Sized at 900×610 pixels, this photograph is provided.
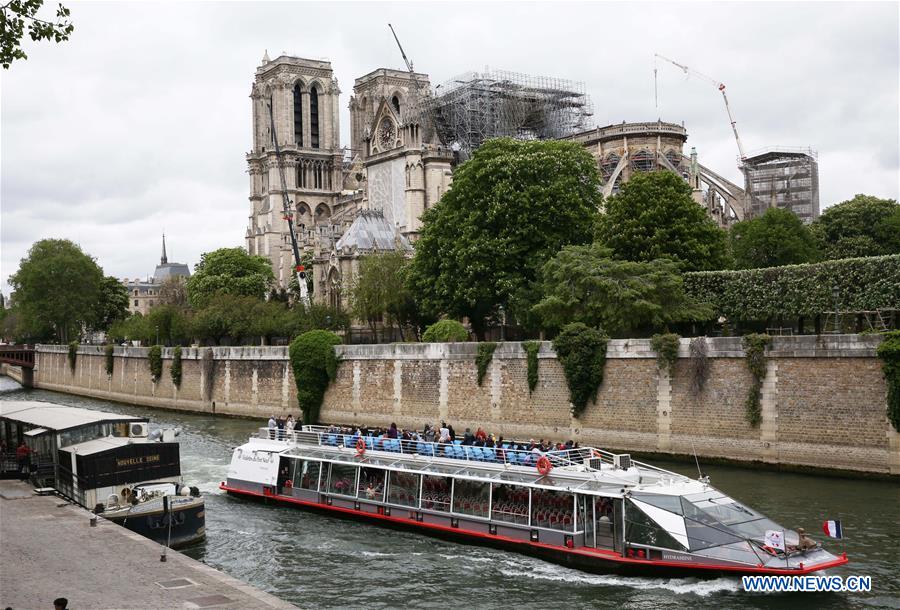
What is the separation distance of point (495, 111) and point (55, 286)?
4113cm

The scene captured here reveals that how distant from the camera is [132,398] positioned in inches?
2724

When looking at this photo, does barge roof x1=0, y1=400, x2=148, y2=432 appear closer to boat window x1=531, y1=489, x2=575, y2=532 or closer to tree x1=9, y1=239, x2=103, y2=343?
boat window x1=531, y1=489, x2=575, y2=532

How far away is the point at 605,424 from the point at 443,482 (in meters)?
12.4

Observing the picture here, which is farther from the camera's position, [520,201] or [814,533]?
[520,201]

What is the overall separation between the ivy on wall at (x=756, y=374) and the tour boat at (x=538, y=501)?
30.8ft

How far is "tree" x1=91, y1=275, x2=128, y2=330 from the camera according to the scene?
101750 mm

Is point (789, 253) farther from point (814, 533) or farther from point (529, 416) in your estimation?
point (814, 533)

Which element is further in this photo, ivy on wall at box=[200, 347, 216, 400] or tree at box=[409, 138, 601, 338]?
ivy on wall at box=[200, 347, 216, 400]

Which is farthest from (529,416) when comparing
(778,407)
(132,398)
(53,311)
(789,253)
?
(53,311)

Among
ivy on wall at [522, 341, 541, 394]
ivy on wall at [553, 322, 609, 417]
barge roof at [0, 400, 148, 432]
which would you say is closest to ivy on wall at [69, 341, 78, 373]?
barge roof at [0, 400, 148, 432]

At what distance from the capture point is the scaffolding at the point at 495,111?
273 ft

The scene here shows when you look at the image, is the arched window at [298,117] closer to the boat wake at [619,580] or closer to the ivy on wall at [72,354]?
the ivy on wall at [72,354]

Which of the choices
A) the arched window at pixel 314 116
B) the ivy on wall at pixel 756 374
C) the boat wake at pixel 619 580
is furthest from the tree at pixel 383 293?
the arched window at pixel 314 116

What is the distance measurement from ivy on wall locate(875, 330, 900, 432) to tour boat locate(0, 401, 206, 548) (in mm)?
19201
